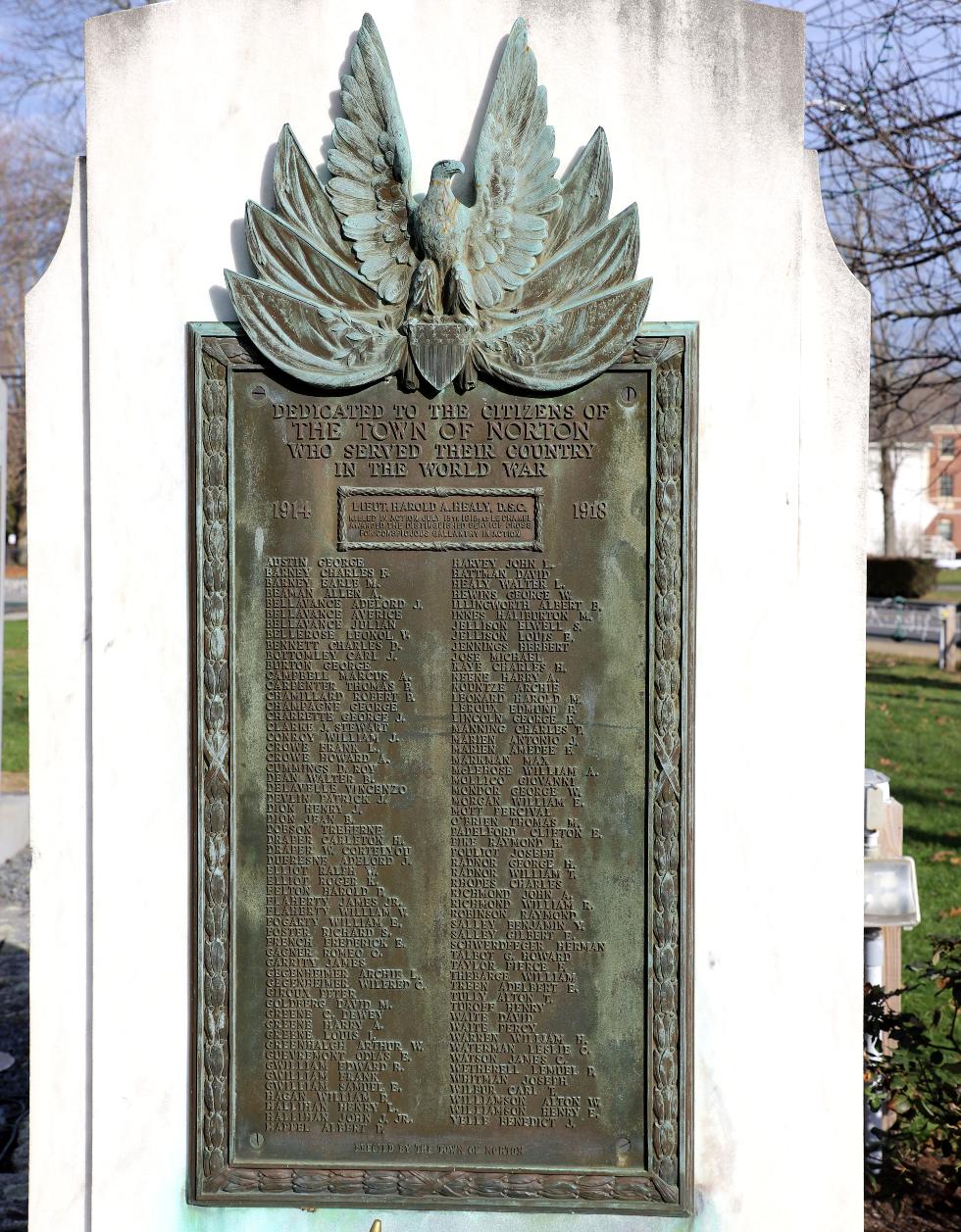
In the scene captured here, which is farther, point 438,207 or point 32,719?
point 32,719

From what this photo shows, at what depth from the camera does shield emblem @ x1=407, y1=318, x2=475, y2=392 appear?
13.0ft

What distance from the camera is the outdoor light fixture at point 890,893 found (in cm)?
531

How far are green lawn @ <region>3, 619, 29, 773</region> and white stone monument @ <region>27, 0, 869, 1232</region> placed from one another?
28.0 ft

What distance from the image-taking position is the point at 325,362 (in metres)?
3.95

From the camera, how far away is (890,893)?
5.38 m

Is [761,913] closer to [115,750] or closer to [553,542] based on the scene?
→ [553,542]

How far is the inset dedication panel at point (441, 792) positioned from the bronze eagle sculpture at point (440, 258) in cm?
13

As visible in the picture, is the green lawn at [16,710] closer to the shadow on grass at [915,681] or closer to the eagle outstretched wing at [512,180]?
the eagle outstretched wing at [512,180]

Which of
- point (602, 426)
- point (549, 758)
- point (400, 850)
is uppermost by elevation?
point (602, 426)

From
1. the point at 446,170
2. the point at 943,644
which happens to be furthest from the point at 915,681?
the point at 446,170

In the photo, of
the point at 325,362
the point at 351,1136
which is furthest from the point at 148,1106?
the point at 325,362

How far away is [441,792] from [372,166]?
1996 mm

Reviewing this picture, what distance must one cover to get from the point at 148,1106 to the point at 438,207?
3.03 metres

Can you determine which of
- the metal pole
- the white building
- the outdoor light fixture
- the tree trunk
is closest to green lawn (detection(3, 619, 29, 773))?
the outdoor light fixture
